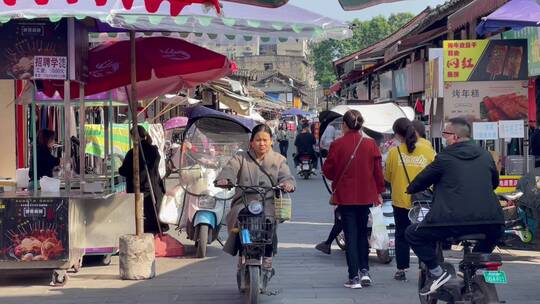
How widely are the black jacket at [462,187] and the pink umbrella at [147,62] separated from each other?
188 inches

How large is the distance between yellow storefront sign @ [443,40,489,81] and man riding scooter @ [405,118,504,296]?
5.08 m

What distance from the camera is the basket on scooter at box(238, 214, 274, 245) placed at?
7588 millimetres

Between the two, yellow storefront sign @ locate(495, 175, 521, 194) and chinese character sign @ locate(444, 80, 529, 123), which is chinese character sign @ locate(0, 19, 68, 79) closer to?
chinese character sign @ locate(444, 80, 529, 123)

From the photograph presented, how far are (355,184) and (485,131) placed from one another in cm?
374

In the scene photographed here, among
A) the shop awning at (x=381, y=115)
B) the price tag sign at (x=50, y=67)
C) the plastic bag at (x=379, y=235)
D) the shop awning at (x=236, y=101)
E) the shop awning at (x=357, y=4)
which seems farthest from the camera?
the shop awning at (x=236, y=101)

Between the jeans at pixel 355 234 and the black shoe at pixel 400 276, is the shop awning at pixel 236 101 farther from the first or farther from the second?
the jeans at pixel 355 234

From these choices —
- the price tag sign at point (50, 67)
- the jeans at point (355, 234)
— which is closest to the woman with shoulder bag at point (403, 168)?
the jeans at point (355, 234)

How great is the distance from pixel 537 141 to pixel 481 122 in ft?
3.83

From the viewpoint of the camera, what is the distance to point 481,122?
11781mm

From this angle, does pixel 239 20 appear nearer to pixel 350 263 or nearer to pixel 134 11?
pixel 134 11

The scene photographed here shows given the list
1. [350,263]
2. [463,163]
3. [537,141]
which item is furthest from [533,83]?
[463,163]

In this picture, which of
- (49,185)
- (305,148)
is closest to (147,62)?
(49,185)

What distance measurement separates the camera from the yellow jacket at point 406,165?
8.78 metres

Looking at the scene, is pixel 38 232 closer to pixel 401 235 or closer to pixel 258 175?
pixel 258 175
